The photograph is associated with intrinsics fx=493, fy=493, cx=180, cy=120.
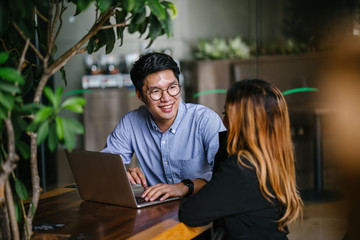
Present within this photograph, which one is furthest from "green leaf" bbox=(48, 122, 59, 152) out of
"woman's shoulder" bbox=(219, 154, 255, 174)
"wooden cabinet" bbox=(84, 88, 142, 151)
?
"wooden cabinet" bbox=(84, 88, 142, 151)

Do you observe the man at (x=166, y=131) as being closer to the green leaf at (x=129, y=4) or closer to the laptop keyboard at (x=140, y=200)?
the laptop keyboard at (x=140, y=200)

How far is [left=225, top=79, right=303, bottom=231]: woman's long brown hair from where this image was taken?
167 centimetres

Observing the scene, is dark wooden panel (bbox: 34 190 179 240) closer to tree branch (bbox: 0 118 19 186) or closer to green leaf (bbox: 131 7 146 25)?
tree branch (bbox: 0 118 19 186)

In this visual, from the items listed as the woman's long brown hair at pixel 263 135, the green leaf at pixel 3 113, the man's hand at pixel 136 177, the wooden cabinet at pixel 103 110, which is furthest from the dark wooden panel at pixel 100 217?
the wooden cabinet at pixel 103 110

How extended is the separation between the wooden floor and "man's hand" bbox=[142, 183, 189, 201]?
2120 mm

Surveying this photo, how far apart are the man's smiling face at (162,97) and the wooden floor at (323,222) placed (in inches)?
77.4

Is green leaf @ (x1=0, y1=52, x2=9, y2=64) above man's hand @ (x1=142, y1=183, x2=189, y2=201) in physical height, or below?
above

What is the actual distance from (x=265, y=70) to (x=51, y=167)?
2.42m

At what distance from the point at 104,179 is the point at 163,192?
0.82 feet

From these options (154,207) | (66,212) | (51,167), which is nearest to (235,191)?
(154,207)

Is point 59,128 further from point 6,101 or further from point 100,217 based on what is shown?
point 100,217

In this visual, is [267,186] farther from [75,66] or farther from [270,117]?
[75,66]

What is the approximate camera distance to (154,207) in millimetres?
1987

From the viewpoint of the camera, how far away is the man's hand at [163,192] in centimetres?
204
